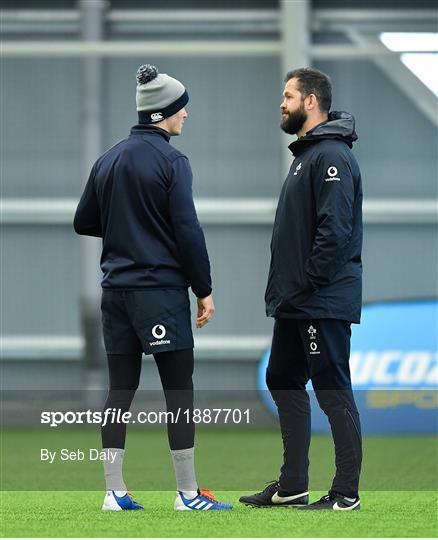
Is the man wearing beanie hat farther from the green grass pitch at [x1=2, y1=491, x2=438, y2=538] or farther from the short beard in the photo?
the short beard

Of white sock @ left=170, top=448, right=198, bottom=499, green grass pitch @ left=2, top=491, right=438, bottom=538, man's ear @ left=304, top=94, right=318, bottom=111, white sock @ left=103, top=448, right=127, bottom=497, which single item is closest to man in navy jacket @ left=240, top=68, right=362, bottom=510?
man's ear @ left=304, top=94, right=318, bottom=111

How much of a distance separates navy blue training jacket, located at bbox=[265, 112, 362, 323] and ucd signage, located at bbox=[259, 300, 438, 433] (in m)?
3.39

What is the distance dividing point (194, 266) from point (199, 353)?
4.37 meters

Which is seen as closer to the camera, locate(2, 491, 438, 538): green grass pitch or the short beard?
locate(2, 491, 438, 538): green grass pitch

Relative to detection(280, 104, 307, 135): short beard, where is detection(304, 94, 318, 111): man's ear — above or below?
above

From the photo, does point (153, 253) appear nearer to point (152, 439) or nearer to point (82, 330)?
point (152, 439)

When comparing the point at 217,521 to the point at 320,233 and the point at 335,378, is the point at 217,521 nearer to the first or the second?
the point at 335,378

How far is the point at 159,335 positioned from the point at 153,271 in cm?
20

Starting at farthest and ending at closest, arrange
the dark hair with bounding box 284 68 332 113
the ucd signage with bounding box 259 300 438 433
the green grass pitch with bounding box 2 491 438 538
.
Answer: the ucd signage with bounding box 259 300 438 433
the dark hair with bounding box 284 68 332 113
the green grass pitch with bounding box 2 491 438 538

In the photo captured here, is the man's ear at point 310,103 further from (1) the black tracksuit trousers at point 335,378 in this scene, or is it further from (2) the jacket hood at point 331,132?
(1) the black tracksuit trousers at point 335,378

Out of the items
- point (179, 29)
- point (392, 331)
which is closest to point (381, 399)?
point (392, 331)

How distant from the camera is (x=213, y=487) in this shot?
566cm

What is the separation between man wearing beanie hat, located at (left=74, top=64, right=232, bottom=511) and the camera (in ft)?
14.1

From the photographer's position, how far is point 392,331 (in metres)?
7.89
